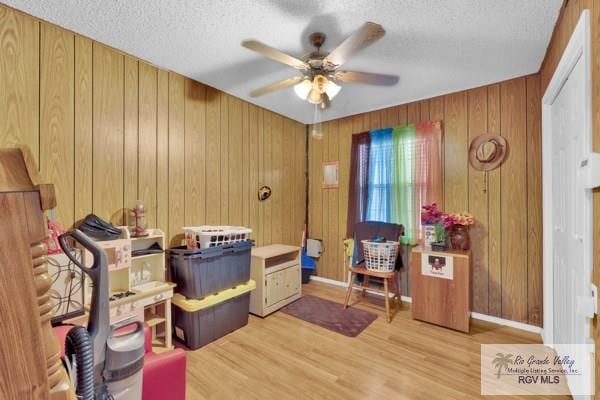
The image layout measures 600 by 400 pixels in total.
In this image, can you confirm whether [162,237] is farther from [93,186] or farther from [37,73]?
[37,73]

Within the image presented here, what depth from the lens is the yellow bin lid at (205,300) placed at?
220 centimetres

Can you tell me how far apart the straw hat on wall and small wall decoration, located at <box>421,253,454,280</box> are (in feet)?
3.35

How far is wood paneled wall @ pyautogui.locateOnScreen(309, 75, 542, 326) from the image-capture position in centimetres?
249

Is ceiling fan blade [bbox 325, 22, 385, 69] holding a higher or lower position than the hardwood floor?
higher

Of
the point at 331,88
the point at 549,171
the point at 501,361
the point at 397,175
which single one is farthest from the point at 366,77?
the point at 501,361

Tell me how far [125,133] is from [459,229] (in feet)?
10.3

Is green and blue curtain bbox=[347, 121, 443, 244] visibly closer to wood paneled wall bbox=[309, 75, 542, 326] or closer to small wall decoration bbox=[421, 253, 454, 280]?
wood paneled wall bbox=[309, 75, 542, 326]

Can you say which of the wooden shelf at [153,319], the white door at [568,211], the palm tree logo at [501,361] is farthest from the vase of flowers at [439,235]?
the wooden shelf at [153,319]

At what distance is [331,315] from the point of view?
9.22 feet

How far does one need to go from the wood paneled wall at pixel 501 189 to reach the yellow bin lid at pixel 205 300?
1.95m

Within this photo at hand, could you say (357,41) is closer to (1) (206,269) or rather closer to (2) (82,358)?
(2) (82,358)

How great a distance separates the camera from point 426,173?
3.04m

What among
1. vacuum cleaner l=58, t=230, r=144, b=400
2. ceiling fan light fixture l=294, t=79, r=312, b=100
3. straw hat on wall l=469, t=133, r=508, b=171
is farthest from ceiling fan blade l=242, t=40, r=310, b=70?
straw hat on wall l=469, t=133, r=508, b=171

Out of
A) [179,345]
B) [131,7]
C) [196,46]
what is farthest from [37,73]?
[179,345]
